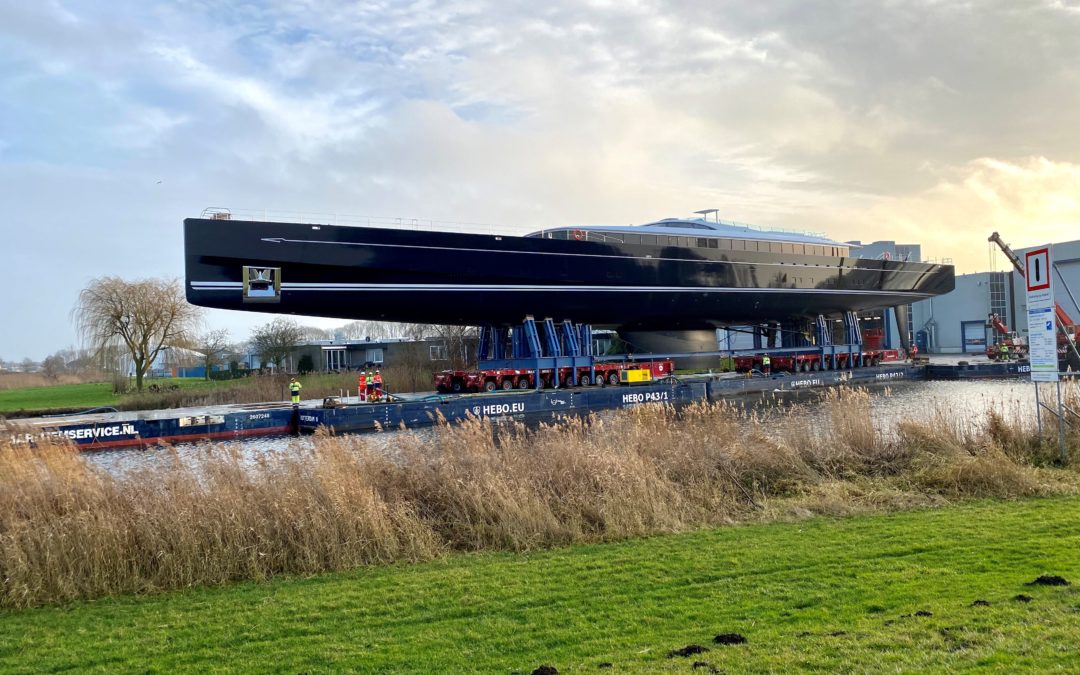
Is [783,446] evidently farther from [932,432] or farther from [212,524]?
[212,524]

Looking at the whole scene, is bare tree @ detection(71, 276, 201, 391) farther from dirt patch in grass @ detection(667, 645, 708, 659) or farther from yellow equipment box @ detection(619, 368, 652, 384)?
dirt patch in grass @ detection(667, 645, 708, 659)

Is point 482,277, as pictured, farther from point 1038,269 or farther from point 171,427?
point 1038,269

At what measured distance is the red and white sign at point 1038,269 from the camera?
380 inches

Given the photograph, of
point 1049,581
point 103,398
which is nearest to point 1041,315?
point 1049,581

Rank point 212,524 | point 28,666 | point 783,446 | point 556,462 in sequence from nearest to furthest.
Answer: point 28,666
point 212,524
point 556,462
point 783,446

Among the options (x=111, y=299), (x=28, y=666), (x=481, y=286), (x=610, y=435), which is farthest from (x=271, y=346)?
(x=28, y=666)

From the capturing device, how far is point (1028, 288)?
396 inches

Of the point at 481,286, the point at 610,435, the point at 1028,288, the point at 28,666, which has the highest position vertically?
the point at 481,286

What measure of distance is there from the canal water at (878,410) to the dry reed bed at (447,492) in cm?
40

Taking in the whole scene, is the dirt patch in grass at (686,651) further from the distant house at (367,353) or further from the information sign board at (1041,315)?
the distant house at (367,353)

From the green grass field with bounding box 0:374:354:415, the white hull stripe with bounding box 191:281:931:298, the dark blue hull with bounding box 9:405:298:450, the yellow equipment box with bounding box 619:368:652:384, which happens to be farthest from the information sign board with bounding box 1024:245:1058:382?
the green grass field with bounding box 0:374:354:415

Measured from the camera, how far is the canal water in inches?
336

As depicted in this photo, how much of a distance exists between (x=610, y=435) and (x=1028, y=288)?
5980mm

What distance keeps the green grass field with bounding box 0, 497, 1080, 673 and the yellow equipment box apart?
21.6 m
